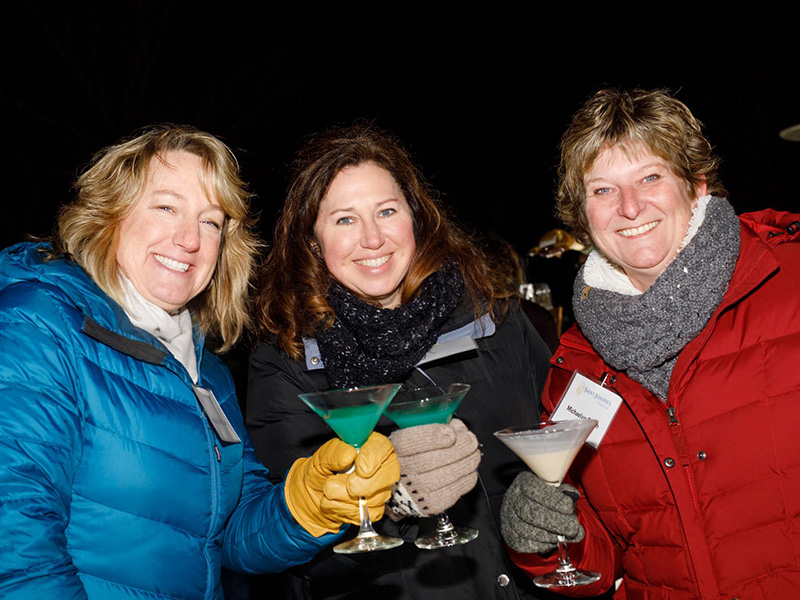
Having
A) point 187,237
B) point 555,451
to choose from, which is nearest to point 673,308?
point 555,451

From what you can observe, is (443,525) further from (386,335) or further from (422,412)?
(386,335)

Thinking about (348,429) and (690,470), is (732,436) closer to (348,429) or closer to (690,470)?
(690,470)

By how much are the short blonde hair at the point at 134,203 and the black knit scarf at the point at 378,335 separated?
0.44 metres

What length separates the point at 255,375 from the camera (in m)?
2.54

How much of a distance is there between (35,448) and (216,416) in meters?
0.68

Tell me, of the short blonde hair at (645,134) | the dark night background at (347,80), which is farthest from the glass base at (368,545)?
the dark night background at (347,80)

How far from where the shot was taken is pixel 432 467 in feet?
6.64

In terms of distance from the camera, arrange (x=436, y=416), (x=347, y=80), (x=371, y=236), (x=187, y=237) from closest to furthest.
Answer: (x=436, y=416), (x=187, y=237), (x=371, y=236), (x=347, y=80)

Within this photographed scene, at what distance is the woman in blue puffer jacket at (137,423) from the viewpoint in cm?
159

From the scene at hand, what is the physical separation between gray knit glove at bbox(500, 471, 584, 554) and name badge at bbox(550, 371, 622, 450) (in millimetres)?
229

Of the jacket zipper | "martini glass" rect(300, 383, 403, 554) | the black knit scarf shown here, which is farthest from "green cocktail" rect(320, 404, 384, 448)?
the jacket zipper

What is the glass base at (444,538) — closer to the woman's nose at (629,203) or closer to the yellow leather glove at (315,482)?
the yellow leather glove at (315,482)

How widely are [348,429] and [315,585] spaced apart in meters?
0.89

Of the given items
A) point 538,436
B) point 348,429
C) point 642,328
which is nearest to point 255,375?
point 348,429
